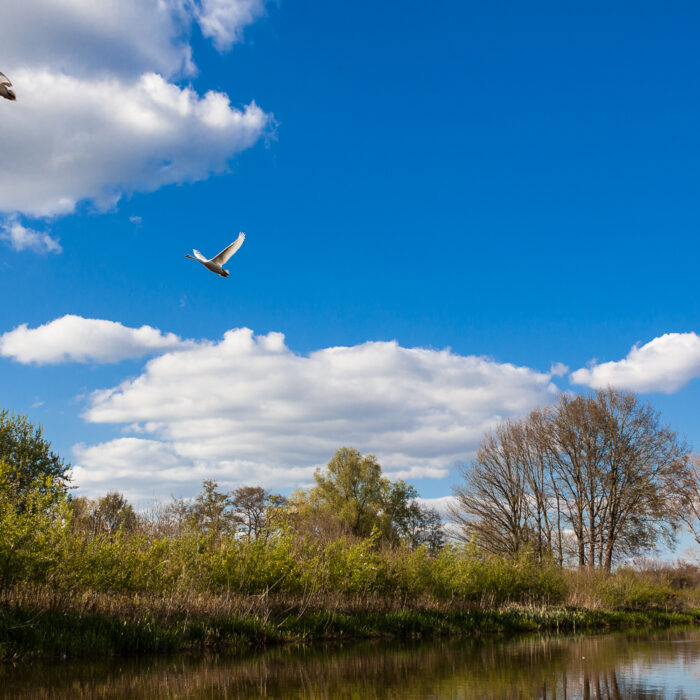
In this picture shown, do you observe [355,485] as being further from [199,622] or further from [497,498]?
[199,622]

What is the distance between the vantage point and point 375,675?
39.4 ft

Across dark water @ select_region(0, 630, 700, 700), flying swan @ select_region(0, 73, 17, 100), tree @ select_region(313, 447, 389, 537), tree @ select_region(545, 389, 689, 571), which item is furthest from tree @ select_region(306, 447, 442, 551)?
flying swan @ select_region(0, 73, 17, 100)

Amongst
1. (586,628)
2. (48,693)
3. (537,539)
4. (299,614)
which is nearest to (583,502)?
(537,539)

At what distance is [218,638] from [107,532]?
12.1 ft

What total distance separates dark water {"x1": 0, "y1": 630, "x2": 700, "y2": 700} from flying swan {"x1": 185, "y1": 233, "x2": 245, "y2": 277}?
778cm

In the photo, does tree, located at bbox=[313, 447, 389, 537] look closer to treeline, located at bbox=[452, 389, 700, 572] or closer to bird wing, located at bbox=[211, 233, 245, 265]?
treeline, located at bbox=[452, 389, 700, 572]

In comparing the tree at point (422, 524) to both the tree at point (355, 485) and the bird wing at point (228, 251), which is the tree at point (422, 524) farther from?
the bird wing at point (228, 251)

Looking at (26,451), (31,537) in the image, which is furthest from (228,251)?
(26,451)

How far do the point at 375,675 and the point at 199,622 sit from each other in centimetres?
547

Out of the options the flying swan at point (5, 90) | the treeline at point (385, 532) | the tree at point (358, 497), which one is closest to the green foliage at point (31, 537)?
the treeline at point (385, 532)

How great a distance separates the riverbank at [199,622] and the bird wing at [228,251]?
7.65 meters

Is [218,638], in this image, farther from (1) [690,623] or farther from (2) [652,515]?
(2) [652,515]

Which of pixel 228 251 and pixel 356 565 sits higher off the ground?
pixel 228 251

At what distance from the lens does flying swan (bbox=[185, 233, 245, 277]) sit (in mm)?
14359
